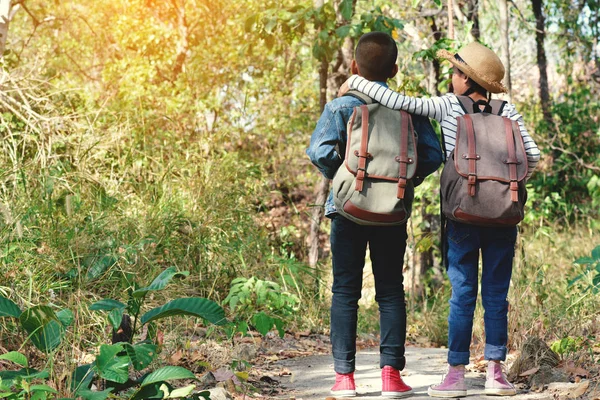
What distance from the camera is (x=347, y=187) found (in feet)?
11.7

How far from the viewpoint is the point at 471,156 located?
3711 mm

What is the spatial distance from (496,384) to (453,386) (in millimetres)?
222

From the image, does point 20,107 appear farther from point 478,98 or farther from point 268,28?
point 478,98

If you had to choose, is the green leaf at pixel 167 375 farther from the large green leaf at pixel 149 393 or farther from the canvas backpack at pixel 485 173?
the canvas backpack at pixel 485 173

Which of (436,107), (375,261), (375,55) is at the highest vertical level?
(375,55)

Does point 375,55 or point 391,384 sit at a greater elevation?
point 375,55

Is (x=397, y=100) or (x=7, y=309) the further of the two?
(x=397, y=100)

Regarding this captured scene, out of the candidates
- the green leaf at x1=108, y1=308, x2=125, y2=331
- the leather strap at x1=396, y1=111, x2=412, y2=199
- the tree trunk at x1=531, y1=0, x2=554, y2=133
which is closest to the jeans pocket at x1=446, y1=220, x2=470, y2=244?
the leather strap at x1=396, y1=111, x2=412, y2=199

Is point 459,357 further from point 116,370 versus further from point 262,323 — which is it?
point 116,370

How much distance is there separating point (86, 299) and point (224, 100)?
644cm

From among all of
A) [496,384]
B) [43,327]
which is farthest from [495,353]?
[43,327]

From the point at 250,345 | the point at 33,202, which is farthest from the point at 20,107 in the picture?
the point at 250,345

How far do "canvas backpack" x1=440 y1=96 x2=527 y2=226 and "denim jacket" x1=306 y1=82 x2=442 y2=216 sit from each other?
0.33 feet

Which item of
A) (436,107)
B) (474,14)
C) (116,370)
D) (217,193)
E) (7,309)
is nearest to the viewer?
(116,370)
